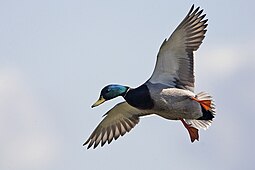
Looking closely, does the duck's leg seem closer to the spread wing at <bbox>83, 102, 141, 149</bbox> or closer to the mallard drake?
the mallard drake

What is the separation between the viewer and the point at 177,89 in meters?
15.2

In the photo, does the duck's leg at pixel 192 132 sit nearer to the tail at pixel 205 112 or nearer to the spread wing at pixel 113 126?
the tail at pixel 205 112

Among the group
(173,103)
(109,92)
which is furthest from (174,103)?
(109,92)

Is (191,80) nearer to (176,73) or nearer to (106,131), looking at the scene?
(176,73)

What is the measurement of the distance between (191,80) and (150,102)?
37.5 inches

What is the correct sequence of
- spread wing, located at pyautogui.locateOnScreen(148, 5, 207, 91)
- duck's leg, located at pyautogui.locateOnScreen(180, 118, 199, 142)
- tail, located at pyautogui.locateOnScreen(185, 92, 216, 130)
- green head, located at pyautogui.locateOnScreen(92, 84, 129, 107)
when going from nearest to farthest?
1. tail, located at pyautogui.locateOnScreen(185, 92, 216, 130)
2. spread wing, located at pyautogui.locateOnScreen(148, 5, 207, 91)
3. green head, located at pyautogui.locateOnScreen(92, 84, 129, 107)
4. duck's leg, located at pyautogui.locateOnScreen(180, 118, 199, 142)

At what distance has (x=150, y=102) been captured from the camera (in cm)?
1497

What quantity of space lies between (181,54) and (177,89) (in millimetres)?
600

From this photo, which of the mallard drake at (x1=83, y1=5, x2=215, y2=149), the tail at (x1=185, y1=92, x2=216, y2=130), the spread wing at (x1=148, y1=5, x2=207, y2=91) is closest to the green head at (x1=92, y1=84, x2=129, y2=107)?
the mallard drake at (x1=83, y1=5, x2=215, y2=149)

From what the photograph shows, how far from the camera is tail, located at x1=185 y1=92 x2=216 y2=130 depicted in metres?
15.1

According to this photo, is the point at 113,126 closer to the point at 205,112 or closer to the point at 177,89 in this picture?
the point at 177,89

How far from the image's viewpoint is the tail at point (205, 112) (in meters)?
15.1

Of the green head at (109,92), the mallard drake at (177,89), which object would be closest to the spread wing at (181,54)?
the mallard drake at (177,89)

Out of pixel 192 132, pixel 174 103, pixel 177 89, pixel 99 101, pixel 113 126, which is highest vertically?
pixel 99 101
